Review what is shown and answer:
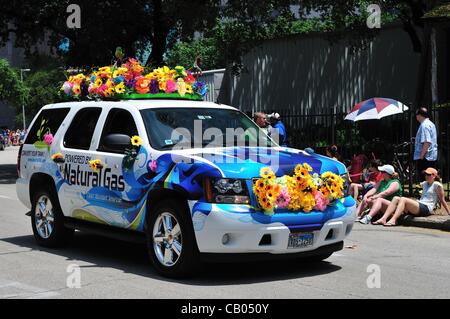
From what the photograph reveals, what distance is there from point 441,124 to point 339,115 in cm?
346

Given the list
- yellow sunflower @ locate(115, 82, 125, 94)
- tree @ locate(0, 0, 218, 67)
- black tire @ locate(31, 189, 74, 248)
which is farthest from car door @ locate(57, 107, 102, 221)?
tree @ locate(0, 0, 218, 67)

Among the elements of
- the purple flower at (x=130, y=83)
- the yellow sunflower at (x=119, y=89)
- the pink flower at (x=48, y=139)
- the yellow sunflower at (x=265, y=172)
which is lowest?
the yellow sunflower at (x=265, y=172)

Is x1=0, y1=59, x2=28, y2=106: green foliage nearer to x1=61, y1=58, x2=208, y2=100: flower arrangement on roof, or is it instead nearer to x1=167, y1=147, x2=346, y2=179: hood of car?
x1=61, y1=58, x2=208, y2=100: flower arrangement on roof

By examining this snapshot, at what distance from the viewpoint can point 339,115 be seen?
60.3 ft

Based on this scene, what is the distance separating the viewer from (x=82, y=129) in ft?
31.3

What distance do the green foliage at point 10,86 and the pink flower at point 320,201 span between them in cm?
8312

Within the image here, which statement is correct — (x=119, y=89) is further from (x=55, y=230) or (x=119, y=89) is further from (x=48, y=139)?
(x=55, y=230)

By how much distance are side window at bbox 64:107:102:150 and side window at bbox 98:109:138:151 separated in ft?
0.92

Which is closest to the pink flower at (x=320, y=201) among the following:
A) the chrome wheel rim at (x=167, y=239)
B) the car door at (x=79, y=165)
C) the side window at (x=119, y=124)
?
the chrome wheel rim at (x=167, y=239)

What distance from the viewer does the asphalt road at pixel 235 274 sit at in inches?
283

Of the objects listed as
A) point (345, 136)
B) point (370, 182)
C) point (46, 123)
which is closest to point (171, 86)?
point (46, 123)

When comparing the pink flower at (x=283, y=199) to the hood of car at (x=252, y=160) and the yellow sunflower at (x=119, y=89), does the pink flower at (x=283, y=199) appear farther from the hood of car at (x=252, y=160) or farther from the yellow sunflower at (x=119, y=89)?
the yellow sunflower at (x=119, y=89)

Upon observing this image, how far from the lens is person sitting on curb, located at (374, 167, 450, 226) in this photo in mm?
12445
